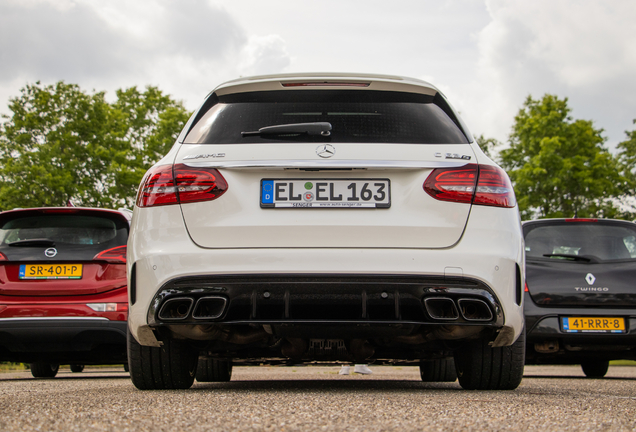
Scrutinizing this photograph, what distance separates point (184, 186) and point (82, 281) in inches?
130

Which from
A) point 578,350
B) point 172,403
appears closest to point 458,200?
point 172,403

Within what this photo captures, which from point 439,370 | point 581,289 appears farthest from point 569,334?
point 439,370

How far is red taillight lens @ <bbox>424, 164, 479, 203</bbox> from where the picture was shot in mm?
3676

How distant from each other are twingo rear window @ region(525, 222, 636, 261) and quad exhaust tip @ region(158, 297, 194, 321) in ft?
14.4

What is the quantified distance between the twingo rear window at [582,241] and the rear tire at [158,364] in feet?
13.4

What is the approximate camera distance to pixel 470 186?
12.2 feet

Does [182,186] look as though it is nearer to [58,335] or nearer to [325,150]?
[325,150]

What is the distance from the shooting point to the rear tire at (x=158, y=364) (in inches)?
169

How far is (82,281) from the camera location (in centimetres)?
656

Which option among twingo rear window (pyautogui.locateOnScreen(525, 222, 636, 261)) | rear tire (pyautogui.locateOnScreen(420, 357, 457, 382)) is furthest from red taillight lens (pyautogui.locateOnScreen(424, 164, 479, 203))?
twingo rear window (pyautogui.locateOnScreen(525, 222, 636, 261))

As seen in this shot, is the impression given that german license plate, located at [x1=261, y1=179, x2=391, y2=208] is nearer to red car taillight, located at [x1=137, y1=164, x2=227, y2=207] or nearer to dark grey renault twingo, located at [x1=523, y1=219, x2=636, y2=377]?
red car taillight, located at [x1=137, y1=164, x2=227, y2=207]

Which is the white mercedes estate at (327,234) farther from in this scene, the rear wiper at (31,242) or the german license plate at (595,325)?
the rear wiper at (31,242)

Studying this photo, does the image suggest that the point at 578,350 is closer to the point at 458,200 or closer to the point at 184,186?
the point at 458,200

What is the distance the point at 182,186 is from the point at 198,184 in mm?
93
